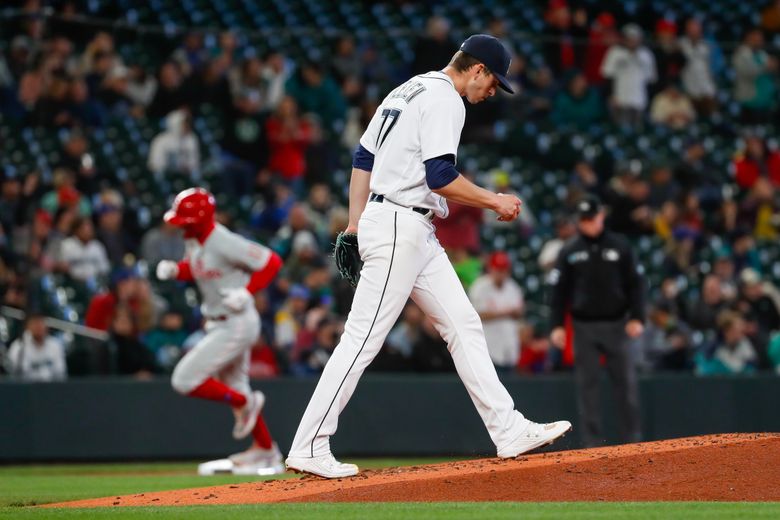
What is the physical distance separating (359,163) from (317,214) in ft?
28.4

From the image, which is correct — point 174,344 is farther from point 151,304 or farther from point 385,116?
point 385,116

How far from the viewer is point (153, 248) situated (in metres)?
14.2

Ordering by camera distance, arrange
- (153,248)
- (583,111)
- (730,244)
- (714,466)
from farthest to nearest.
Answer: (583,111) < (730,244) < (153,248) < (714,466)

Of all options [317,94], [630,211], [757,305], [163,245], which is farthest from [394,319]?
[317,94]

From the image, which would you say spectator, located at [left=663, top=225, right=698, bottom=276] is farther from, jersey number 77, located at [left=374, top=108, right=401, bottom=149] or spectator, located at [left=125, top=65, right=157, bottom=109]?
jersey number 77, located at [left=374, top=108, right=401, bottom=149]

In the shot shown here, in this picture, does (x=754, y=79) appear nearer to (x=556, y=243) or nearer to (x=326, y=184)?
(x=556, y=243)

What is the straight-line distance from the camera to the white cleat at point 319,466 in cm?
671

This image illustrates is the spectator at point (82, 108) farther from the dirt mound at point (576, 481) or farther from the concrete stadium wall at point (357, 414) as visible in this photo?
the dirt mound at point (576, 481)

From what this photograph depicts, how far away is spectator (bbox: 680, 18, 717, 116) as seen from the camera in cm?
1848

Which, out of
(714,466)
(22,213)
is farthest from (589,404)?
(22,213)

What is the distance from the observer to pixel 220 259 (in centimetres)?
1069

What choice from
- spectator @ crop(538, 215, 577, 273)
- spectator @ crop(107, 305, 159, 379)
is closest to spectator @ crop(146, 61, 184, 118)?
spectator @ crop(107, 305, 159, 379)

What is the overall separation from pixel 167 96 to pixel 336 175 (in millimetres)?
2308

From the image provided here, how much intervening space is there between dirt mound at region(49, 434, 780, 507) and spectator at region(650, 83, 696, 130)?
12529mm
